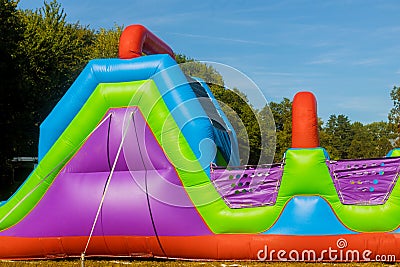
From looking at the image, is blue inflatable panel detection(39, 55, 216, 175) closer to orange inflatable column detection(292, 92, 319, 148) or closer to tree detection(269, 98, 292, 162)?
orange inflatable column detection(292, 92, 319, 148)

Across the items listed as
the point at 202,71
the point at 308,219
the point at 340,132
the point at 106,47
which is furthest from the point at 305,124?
the point at 340,132

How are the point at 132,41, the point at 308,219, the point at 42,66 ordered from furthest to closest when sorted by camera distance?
the point at 42,66, the point at 132,41, the point at 308,219

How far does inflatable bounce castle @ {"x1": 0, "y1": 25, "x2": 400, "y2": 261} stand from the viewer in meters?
5.23

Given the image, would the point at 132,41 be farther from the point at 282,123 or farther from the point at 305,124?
the point at 282,123

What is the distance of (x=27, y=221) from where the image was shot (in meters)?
5.96

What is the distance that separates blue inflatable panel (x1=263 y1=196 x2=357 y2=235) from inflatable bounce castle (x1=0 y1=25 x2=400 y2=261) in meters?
0.01

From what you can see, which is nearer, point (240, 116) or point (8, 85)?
point (8, 85)

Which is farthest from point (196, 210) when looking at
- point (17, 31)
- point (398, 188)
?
point (17, 31)

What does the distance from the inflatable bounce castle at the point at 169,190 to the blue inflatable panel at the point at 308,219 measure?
1 centimetres

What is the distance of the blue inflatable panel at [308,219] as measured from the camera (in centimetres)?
520

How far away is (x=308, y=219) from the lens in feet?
17.2

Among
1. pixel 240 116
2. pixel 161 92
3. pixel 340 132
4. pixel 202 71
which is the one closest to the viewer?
pixel 161 92

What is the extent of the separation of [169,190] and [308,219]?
61.2 inches

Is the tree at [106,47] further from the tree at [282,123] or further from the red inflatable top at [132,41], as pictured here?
the red inflatable top at [132,41]
